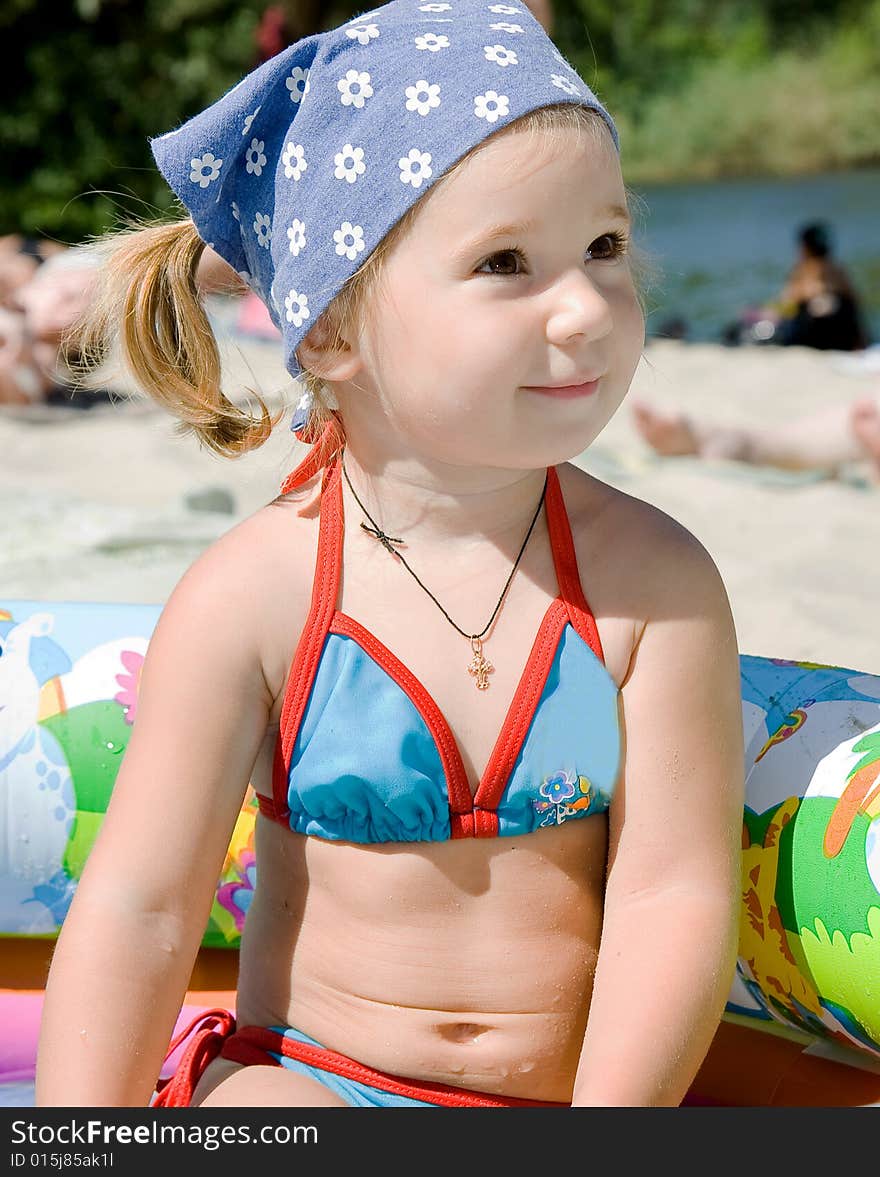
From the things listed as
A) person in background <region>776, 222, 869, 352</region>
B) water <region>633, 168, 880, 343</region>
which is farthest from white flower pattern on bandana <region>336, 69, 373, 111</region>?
water <region>633, 168, 880, 343</region>

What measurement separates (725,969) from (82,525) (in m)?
3.18

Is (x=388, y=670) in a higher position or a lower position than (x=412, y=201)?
lower

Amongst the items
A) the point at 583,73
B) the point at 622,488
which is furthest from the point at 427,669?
the point at 583,73

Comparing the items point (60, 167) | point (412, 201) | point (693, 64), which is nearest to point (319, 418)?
point (412, 201)

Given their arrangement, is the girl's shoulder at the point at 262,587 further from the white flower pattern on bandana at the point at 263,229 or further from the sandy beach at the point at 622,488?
the sandy beach at the point at 622,488

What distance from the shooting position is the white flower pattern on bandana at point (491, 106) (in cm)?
152

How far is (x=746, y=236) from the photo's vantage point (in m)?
18.2

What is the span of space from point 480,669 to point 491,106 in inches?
23.9

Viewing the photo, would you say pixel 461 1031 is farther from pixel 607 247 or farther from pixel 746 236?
pixel 746 236

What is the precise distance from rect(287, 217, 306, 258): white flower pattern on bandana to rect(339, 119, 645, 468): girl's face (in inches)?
4.1

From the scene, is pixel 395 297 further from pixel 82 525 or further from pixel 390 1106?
pixel 82 525

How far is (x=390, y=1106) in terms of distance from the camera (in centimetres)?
167

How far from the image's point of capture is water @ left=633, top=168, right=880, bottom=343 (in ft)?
44.6

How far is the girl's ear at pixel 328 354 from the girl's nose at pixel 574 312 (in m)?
0.24
